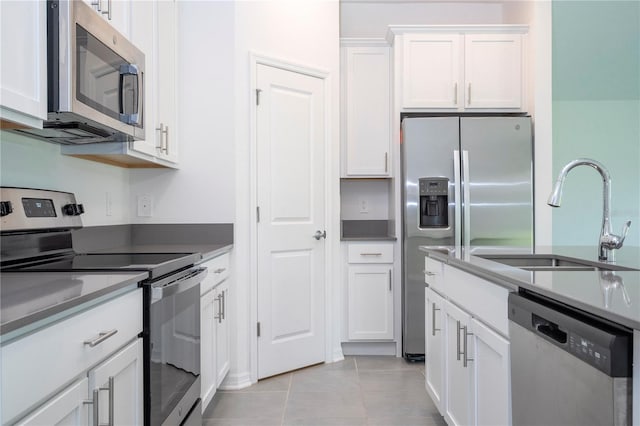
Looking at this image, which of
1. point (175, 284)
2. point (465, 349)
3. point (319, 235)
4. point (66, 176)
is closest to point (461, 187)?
point (319, 235)

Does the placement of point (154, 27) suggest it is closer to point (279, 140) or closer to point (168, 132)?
point (168, 132)

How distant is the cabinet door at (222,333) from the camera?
242 centimetres

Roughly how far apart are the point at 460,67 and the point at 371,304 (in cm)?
194

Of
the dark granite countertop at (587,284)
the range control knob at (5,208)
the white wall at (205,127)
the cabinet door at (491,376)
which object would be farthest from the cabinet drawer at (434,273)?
the range control knob at (5,208)

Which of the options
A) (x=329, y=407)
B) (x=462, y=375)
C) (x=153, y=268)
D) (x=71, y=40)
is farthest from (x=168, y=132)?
(x=462, y=375)

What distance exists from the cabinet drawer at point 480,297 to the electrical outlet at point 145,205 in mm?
1786

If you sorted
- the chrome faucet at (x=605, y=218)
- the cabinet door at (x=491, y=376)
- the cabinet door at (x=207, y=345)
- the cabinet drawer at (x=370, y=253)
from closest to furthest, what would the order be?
1. the cabinet door at (x=491, y=376)
2. the chrome faucet at (x=605, y=218)
3. the cabinet door at (x=207, y=345)
4. the cabinet drawer at (x=370, y=253)

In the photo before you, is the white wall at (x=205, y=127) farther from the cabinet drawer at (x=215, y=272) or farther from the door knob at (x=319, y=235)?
the door knob at (x=319, y=235)

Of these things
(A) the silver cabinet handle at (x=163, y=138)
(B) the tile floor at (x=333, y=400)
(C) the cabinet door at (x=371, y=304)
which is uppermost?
(A) the silver cabinet handle at (x=163, y=138)

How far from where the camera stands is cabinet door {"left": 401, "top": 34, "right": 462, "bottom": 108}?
134 inches

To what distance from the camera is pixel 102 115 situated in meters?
1.64

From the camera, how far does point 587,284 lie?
3.49 feet

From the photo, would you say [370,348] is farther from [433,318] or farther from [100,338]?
[100,338]

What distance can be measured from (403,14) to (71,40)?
3220mm
